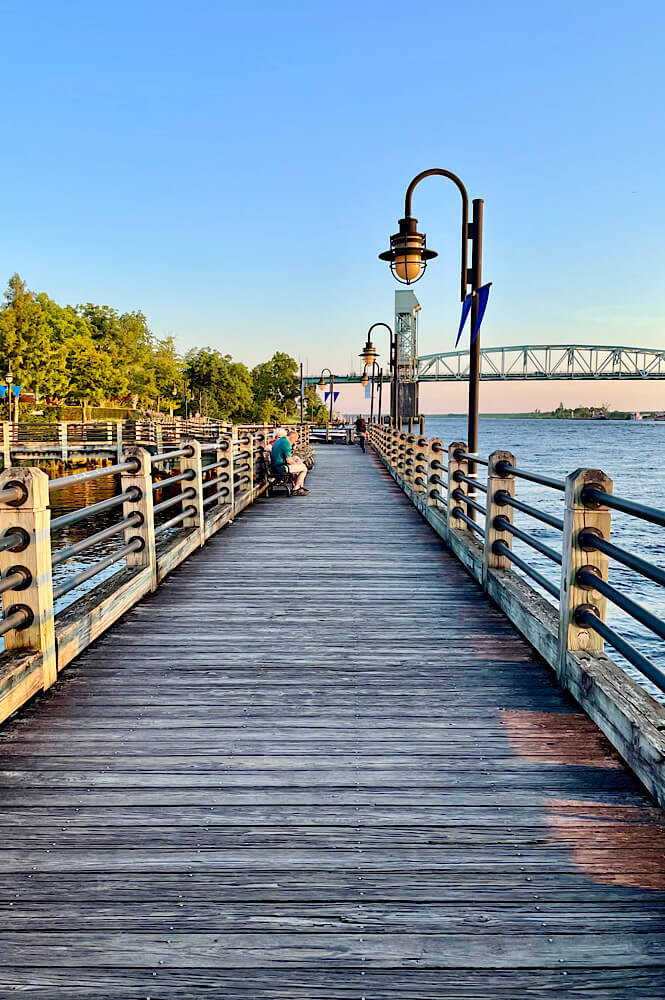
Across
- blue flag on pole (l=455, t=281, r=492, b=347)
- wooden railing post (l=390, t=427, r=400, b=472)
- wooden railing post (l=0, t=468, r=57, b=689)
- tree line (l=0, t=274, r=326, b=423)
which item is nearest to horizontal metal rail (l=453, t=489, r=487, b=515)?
blue flag on pole (l=455, t=281, r=492, b=347)

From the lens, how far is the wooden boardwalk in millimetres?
2293

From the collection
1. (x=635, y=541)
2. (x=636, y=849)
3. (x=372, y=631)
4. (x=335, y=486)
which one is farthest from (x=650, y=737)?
(x=635, y=541)

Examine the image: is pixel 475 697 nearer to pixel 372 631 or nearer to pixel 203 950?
pixel 372 631

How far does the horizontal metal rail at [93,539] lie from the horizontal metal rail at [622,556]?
3.06 metres

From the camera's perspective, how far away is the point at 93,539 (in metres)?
5.70

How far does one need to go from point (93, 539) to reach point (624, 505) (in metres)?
3.73

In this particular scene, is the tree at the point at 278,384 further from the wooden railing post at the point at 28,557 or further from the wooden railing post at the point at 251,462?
the wooden railing post at the point at 28,557

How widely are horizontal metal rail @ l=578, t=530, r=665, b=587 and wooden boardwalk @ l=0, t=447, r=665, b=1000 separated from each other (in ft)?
2.95

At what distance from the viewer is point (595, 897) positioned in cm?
260

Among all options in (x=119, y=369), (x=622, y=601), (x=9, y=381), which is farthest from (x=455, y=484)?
(x=119, y=369)

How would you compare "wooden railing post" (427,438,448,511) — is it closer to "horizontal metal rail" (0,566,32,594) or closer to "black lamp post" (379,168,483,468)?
"black lamp post" (379,168,483,468)

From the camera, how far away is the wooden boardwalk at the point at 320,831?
229cm

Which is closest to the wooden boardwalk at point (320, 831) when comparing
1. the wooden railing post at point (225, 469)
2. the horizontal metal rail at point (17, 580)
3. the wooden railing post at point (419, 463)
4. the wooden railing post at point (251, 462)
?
the horizontal metal rail at point (17, 580)

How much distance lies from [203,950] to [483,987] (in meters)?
0.84
